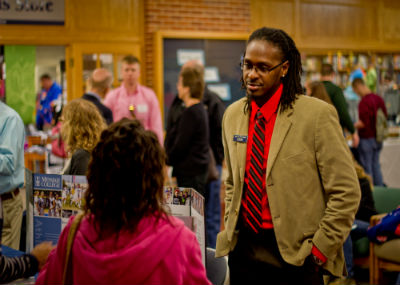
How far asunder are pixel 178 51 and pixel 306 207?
632 cm

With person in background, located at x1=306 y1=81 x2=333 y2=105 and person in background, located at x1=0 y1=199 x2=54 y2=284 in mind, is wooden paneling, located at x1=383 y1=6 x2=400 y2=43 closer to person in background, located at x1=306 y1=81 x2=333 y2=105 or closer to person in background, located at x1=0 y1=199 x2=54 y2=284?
person in background, located at x1=306 y1=81 x2=333 y2=105

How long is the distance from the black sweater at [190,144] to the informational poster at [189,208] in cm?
244

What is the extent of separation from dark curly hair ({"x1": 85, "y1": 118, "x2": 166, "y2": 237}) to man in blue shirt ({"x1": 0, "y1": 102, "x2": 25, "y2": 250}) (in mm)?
1908

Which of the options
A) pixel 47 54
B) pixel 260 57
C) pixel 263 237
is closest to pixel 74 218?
pixel 263 237

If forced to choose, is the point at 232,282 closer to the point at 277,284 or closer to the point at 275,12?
the point at 277,284

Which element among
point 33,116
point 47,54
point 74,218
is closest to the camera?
point 74,218

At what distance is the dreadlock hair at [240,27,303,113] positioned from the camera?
80.7 inches

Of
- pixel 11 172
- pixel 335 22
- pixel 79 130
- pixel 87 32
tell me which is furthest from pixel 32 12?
pixel 335 22

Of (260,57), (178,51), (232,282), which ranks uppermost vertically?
(178,51)

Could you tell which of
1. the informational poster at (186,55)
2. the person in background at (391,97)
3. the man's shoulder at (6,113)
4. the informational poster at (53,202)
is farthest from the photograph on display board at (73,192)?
the person in background at (391,97)

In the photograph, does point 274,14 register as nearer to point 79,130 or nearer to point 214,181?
point 214,181

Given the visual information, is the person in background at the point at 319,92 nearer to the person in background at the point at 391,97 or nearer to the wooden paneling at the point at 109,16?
the wooden paneling at the point at 109,16

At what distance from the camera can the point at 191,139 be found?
173 inches

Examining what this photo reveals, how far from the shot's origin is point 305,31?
948 cm
